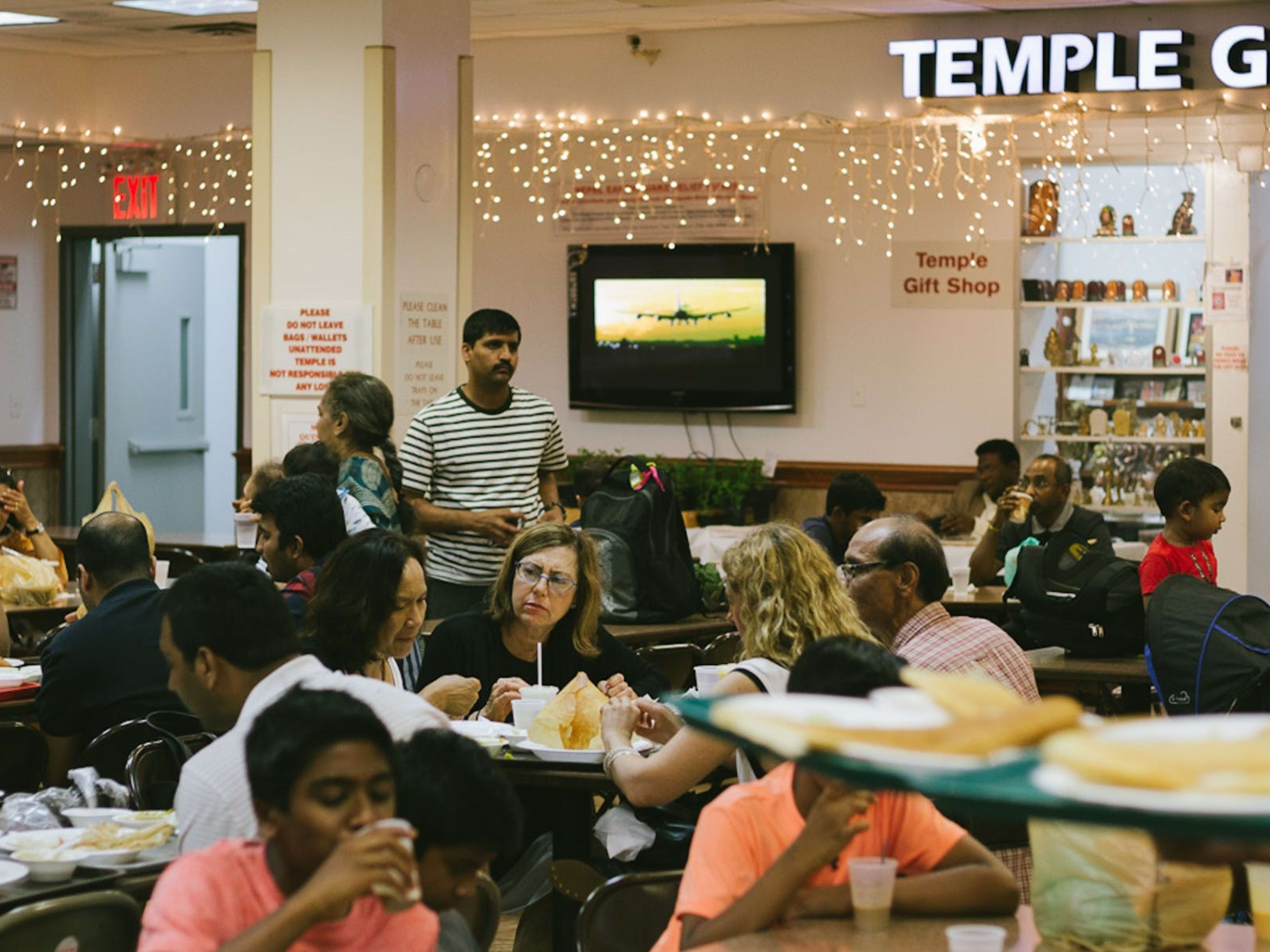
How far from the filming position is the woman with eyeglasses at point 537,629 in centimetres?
473

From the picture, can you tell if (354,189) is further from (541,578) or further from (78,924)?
(78,924)

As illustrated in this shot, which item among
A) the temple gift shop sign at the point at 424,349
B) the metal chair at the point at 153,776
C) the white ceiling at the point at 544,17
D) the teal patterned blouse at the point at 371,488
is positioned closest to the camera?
the metal chair at the point at 153,776

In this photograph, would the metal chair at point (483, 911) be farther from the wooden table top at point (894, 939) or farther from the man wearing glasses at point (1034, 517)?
the man wearing glasses at point (1034, 517)

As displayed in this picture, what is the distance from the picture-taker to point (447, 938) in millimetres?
2588

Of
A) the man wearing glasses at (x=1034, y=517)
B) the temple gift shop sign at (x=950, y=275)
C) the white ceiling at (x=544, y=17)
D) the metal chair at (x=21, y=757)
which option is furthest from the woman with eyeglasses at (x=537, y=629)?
the temple gift shop sign at (x=950, y=275)

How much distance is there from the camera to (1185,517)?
614 cm

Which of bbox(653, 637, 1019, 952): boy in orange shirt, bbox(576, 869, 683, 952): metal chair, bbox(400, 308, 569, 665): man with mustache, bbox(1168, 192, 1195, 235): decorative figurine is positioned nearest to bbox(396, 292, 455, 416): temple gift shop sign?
bbox(400, 308, 569, 665): man with mustache

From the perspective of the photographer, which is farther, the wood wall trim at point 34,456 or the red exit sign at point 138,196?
the wood wall trim at point 34,456

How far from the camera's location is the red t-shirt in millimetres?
6070

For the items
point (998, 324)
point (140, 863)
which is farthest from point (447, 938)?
point (998, 324)

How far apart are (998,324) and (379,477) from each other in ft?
18.3

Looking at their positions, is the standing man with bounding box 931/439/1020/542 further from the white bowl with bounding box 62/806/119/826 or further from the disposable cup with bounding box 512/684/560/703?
the white bowl with bounding box 62/806/119/826

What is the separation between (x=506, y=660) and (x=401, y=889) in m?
3.02

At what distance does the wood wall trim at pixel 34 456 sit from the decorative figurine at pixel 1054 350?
680 centimetres
